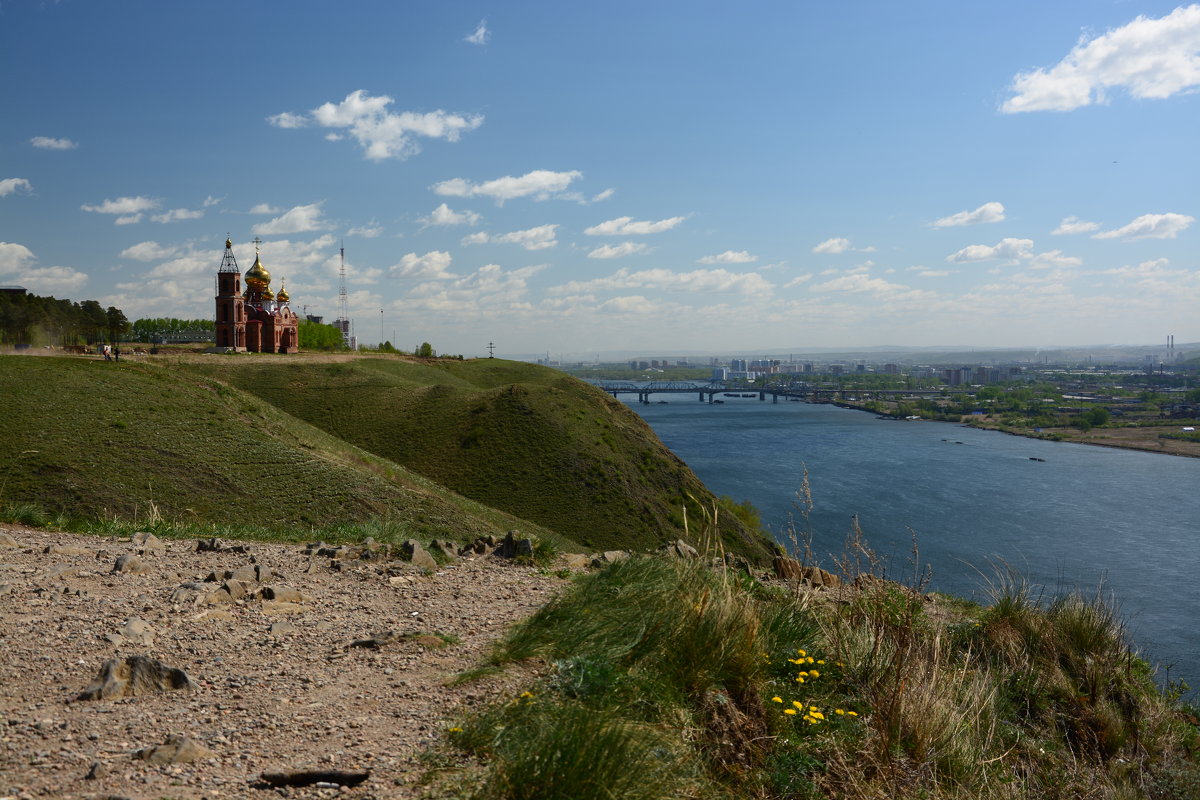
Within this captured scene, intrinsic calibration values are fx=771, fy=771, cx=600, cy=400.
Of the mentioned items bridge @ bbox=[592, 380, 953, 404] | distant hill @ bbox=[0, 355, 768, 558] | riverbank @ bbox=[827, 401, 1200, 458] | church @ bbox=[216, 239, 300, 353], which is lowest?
riverbank @ bbox=[827, 401, 1200, 458]

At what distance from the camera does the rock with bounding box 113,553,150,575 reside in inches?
285

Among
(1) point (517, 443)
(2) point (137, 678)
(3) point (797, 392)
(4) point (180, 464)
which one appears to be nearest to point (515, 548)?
(2) point (137, 678)

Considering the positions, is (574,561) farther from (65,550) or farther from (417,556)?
(65,550)

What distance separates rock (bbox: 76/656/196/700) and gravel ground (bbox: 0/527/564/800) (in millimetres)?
71

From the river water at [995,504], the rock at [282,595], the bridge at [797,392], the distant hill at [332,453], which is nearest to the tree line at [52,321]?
the distant hill at [332,453]

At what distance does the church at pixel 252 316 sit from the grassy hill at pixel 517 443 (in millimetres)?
5211

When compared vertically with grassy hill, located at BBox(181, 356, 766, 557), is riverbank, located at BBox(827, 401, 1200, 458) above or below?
below

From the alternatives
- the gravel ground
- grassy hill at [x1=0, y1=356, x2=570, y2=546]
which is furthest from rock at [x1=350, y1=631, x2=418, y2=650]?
grassy hill at [x1=0, y1=356, x2=570, y2=546]

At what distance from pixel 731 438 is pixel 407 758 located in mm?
92089

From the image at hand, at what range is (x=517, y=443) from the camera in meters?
42.2

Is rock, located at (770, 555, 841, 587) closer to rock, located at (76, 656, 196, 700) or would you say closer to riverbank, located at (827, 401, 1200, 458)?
rock, located at (76, 656, 196, 700)

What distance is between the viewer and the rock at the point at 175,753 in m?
3.51

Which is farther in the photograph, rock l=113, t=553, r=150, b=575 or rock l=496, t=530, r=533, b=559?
rock l=496, t=530, r=533, b=559

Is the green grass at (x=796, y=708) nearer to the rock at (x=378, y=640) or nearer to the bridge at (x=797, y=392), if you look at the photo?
the rock at (x=378, y=640)
